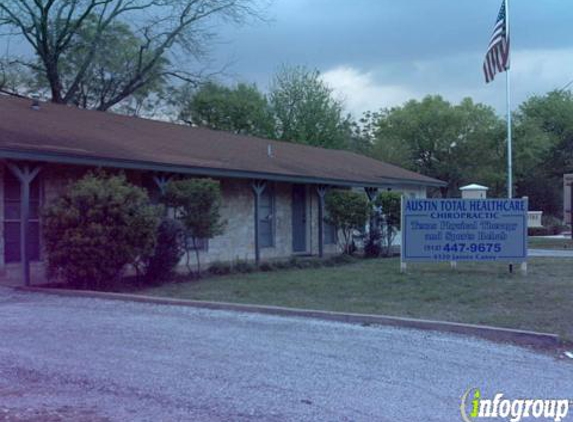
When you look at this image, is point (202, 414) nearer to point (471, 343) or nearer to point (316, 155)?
point (471, 343)

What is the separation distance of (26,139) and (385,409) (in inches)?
414

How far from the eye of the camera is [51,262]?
1355cm

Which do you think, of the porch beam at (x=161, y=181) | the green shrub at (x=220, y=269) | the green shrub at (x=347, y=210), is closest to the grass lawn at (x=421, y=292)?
the green shrub at (x=220, y=269)

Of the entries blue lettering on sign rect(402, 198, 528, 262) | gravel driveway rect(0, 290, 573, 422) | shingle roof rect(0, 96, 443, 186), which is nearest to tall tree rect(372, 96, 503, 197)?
shingle roof rect(0, 96, 443, 186)

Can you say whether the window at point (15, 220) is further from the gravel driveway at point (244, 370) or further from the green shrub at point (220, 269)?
the gravel driveway at point (244, 370)

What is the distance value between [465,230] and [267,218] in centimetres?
698

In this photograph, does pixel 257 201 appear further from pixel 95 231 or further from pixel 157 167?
pixel 95 231

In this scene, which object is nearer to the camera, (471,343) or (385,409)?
(385,409)

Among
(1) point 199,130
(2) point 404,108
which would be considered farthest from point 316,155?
(2) point 404,108

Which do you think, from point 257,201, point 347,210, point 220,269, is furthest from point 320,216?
point 220,269

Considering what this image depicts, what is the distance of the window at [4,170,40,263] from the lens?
1502 cm

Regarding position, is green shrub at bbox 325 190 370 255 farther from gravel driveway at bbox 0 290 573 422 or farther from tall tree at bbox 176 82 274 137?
tall tree at bbox 176 82 274 137

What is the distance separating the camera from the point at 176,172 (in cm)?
1695

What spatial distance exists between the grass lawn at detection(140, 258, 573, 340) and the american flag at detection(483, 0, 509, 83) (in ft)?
27.0
